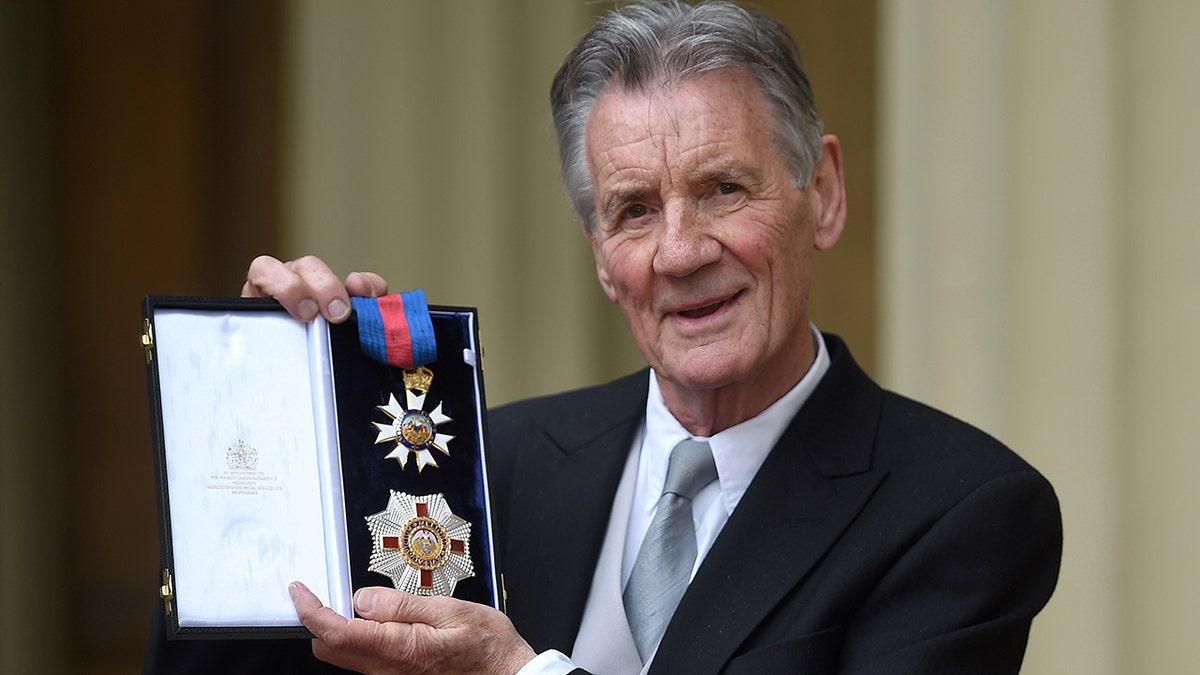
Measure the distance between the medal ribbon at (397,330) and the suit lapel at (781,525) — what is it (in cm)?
49

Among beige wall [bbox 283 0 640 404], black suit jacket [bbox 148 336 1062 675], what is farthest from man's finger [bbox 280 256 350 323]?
beige wall [bbox 283 0 640 404]

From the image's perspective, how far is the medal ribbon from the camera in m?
1.84

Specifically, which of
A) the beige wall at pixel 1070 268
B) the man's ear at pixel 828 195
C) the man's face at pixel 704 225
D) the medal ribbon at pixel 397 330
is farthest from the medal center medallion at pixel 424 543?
the beige wall at pixel 1070 268

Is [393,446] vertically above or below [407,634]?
above

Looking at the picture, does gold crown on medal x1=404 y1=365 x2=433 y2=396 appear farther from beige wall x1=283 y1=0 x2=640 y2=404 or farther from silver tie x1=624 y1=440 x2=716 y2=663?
beige wall x1=283 y1=0 x2=640 y2=404

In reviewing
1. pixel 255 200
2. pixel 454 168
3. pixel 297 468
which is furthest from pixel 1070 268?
pixel 255 200

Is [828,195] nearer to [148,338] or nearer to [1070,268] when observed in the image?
[148,338]

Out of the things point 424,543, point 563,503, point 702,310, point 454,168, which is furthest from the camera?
point 454,168

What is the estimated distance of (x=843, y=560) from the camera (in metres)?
1.90

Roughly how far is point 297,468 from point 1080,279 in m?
1.99

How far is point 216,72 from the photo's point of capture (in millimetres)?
4055

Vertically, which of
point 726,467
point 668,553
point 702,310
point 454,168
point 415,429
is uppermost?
point 454,168

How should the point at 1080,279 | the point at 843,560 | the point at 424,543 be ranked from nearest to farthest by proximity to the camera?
the point at 424,543, the point at 843,560, the point at 1080,279

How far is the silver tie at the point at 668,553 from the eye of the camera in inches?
78.7
